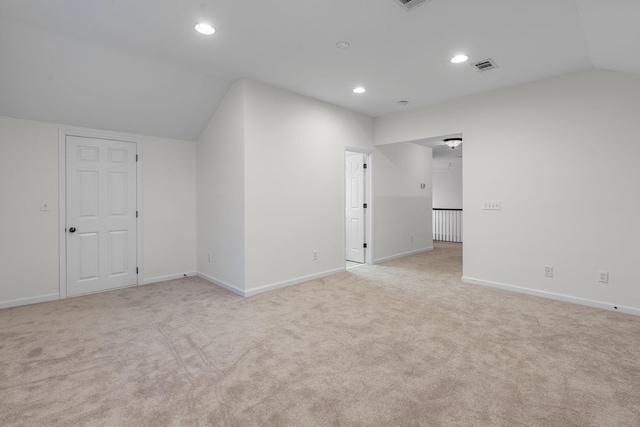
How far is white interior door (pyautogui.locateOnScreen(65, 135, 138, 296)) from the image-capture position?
4027mm

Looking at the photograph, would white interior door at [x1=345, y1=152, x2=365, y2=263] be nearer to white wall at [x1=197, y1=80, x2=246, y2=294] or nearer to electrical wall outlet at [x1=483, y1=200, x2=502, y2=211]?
electrical wall outlet at [x1=483, y1=200, x2=502, y2=211]

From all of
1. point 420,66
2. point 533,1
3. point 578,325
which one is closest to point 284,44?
point 420,66

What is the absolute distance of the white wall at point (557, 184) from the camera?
340 cm

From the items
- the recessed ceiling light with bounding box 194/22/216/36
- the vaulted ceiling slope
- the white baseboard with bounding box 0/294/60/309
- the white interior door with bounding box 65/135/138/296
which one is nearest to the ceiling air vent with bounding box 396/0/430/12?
the vaulted ceiling slope

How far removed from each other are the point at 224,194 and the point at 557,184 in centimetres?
422

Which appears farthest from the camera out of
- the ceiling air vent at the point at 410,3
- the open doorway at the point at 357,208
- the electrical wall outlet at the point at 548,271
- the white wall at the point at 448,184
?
the white wall at the point at 448,184

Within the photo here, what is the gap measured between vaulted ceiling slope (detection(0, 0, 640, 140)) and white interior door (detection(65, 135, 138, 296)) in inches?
15.9

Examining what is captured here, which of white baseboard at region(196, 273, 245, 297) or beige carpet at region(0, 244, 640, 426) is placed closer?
beige carpet at region(0, 244, 640, 426)

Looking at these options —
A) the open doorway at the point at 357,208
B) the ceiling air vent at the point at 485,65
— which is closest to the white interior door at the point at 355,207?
the open doorway at the point at 357,208

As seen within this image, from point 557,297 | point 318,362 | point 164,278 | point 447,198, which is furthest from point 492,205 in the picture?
point 447,198

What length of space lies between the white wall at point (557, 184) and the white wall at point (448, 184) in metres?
5.36

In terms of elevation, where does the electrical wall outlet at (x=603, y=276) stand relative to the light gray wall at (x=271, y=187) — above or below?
below

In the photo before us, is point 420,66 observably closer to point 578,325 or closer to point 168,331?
point 578,325

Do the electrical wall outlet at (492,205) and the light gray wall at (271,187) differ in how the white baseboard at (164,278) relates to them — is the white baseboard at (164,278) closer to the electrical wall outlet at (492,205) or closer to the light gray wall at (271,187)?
the light gray wall at (271,187)
